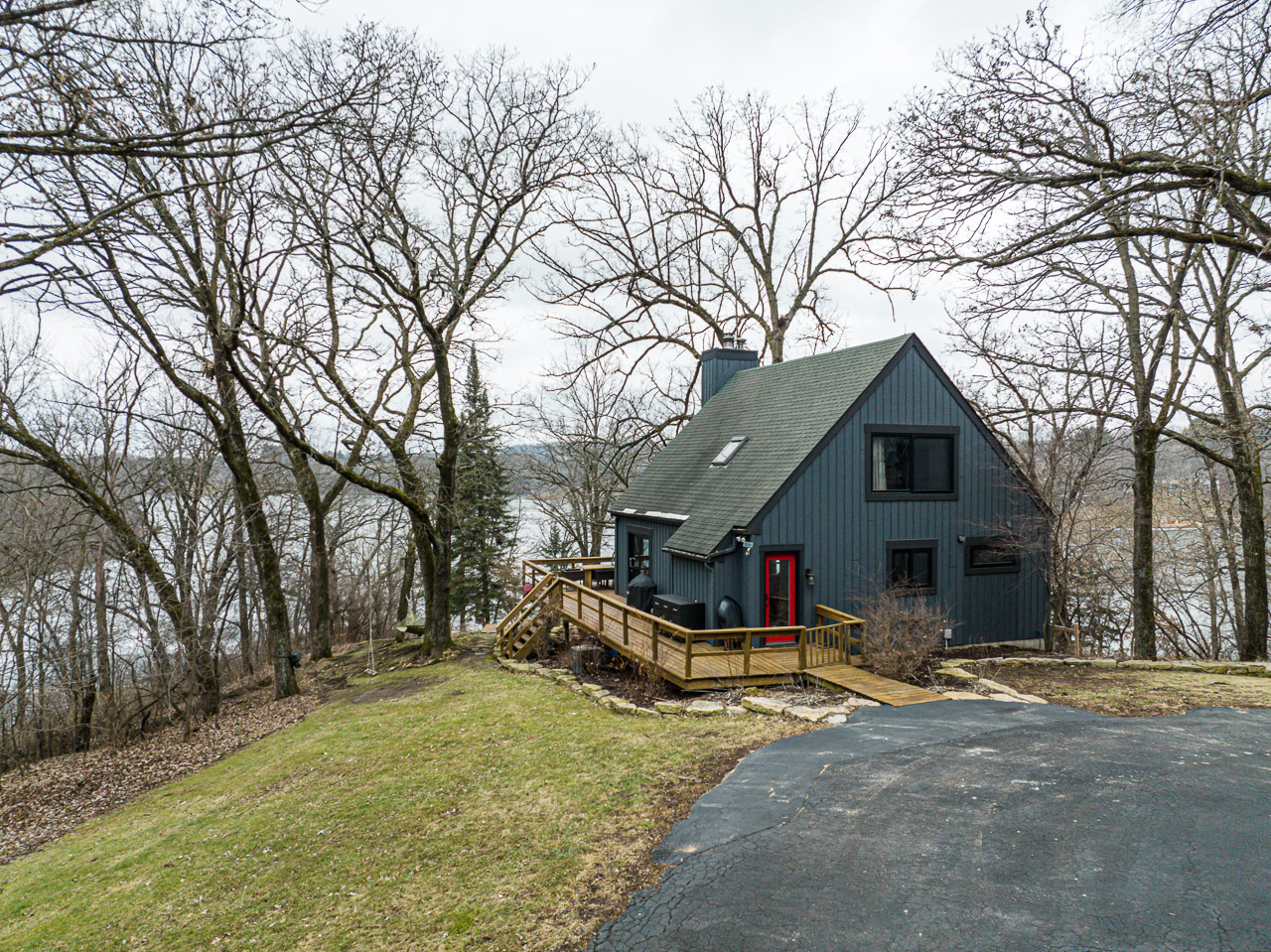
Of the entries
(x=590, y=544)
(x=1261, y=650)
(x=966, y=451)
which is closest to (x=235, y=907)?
(x=966, y=451)

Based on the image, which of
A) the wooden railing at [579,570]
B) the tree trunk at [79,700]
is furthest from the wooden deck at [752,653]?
the tree trunk at [79,700]

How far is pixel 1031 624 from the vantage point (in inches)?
588

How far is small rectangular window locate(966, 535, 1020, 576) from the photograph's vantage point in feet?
46.9

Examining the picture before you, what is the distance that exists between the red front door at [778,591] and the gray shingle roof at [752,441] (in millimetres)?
1127

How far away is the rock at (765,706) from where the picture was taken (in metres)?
9.37

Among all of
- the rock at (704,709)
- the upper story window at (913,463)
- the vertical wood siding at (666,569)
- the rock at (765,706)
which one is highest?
the upper story window at (913,463)

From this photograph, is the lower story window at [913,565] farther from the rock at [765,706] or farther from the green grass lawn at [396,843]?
the green grass lawn at [396,843]

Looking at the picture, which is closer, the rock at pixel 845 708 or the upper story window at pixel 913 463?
the rock at pixel 845 708

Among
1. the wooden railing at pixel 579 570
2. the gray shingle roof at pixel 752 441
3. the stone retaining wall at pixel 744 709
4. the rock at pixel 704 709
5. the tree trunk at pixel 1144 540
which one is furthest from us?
the wooden railing at pixel 579 570

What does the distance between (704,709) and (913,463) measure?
7.63m

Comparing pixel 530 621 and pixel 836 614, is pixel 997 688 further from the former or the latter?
pixel 530 621

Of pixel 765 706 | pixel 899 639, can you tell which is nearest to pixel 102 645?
pixel 765 706

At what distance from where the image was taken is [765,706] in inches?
375

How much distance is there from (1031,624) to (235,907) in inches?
620
